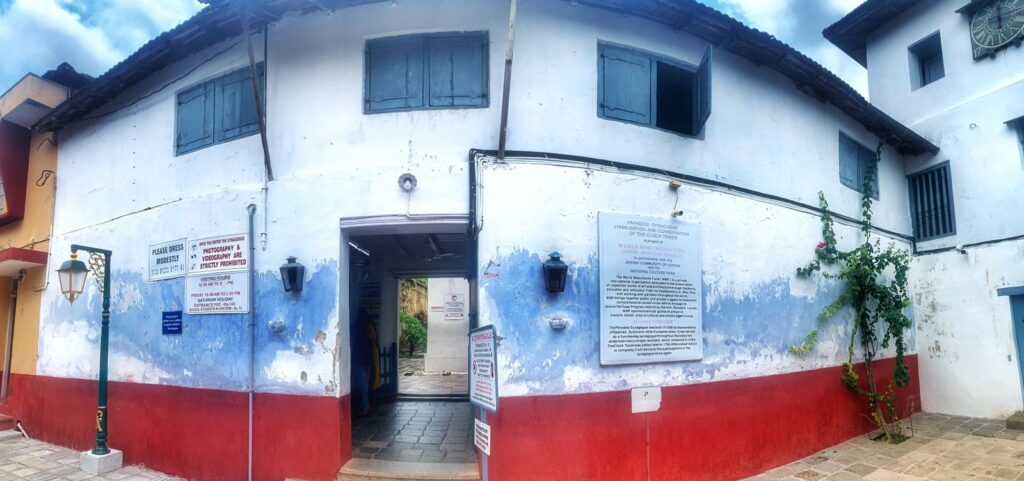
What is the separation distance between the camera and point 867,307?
29.2 feet

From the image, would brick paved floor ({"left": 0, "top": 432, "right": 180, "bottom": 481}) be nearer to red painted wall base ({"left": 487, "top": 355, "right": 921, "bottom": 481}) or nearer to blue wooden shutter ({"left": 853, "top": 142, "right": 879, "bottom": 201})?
red painted wall base ({"left": 487, "top": 355, "right": 921, "bottom": 481})

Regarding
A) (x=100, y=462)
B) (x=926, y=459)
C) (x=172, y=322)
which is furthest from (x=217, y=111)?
(x=926, y=459)

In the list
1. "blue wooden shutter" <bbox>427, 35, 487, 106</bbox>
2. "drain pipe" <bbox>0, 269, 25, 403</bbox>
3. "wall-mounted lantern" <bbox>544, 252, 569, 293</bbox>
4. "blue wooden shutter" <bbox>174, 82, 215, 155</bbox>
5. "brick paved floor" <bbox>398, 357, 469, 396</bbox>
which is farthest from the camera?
"brick paved floor" <bbox>398, 357, 469, 396</bbox>

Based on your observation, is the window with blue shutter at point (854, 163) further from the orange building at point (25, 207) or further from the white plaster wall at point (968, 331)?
the orange building at point (25, 207)

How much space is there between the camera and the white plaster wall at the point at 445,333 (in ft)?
49.4

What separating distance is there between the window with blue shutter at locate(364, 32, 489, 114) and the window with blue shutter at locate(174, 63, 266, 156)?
5.41ft

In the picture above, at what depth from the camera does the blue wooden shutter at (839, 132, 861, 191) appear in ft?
30.0

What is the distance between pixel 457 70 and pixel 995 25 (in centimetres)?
1061

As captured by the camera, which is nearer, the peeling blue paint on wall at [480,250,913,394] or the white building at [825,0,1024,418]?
the peeling blue paint on wall at [480,250,913,394]

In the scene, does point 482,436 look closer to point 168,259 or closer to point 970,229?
point 168,259

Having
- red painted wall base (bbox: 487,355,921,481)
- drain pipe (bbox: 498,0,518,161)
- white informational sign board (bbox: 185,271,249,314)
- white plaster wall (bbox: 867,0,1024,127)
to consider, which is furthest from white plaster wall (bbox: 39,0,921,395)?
white plaster wall (bbox: 867,0,1024,127)

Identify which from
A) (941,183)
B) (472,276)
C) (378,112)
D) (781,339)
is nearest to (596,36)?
(378,112)

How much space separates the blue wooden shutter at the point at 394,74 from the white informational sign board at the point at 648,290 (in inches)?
105

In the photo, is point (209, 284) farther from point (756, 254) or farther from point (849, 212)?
point (849, 212)
